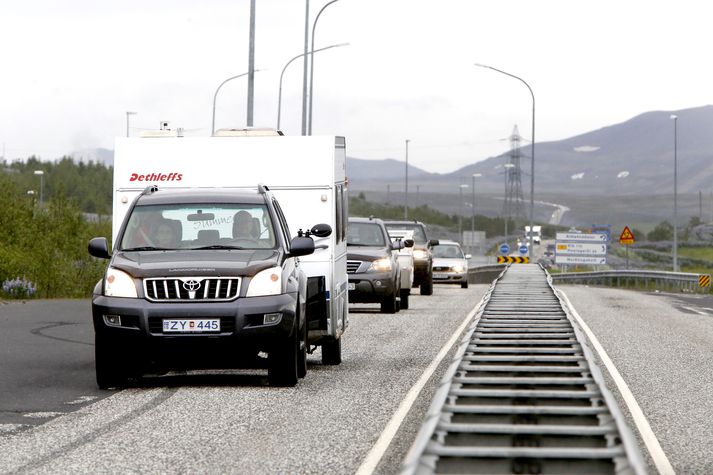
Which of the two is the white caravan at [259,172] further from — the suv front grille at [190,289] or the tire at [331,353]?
the suv front grille at [190,289]

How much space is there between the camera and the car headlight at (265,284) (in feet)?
41.8

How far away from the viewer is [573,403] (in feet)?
28.8

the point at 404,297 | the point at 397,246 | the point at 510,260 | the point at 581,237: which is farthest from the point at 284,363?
the point at 581,237

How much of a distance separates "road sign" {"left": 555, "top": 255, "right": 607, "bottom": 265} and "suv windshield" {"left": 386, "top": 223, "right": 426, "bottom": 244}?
120 feet

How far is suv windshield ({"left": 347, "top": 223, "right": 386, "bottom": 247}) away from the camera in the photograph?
2730 centimetres

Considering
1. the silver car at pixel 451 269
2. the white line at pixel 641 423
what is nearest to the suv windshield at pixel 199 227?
the white line at pixel 641 423

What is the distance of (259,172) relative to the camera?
51.6 ft

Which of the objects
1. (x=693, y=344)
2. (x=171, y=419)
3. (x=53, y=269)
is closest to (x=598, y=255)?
(x=53, y=269)

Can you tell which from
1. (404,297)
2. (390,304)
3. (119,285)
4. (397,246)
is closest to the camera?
(119,285)

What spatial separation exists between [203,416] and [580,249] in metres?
63.9

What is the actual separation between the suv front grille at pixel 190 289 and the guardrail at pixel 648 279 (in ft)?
114

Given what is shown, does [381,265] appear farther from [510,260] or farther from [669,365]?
[510,260]

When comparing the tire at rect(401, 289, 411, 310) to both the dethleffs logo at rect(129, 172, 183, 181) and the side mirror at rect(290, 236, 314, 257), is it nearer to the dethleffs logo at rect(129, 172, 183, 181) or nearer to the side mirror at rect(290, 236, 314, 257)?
the dethleffs logo at rect(129, 172, 183, 181)

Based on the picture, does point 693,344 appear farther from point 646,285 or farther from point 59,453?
point 646,285
